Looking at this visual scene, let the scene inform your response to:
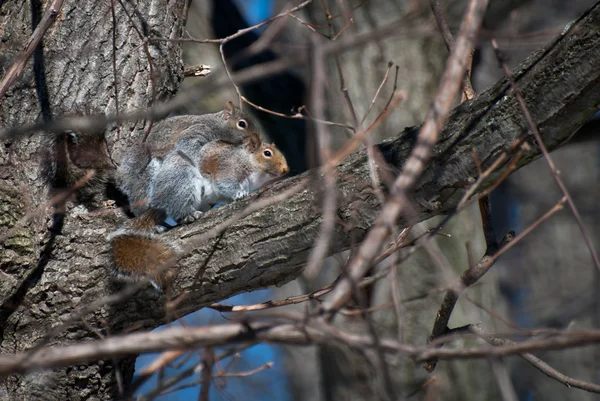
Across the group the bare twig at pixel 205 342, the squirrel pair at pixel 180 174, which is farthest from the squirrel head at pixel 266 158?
the bare twig at pixel 205 342

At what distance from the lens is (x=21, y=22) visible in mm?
2402

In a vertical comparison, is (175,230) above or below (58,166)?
below

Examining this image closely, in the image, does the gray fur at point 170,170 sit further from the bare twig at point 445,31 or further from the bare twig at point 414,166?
the bare twig at point 414,166

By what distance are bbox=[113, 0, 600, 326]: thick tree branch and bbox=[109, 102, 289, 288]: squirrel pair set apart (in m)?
0.13

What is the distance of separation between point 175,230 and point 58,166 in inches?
19.4

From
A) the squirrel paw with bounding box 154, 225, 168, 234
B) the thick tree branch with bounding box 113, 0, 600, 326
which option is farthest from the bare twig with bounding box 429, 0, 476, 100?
the squirrel paw with bounding box 154, 225, 168, 234

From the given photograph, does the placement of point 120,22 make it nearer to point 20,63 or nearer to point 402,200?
point 20,63

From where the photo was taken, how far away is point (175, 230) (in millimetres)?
2318

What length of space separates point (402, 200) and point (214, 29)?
12.2 ft

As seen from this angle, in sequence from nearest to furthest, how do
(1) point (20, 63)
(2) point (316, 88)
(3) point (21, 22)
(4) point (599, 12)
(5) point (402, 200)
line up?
(2) point (316, 88) → (5) point (402, 200) → (4) point (599, 12) → (1) point (20, 63) → (3) point (21, 22)

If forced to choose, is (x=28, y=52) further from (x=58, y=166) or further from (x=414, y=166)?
(x=414, y=166)

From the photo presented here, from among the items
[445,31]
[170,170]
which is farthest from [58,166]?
[445,31]

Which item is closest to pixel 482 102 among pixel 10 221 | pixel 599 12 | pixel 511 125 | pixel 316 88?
pixel 511 125

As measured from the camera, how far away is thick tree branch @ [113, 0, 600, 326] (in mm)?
1729
